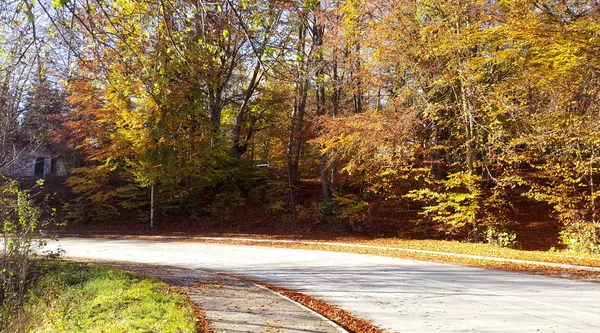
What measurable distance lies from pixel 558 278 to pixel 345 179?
14.5 metres

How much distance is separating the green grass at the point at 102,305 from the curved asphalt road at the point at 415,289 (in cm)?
278

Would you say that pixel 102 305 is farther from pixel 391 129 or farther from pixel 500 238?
pixel 500 238

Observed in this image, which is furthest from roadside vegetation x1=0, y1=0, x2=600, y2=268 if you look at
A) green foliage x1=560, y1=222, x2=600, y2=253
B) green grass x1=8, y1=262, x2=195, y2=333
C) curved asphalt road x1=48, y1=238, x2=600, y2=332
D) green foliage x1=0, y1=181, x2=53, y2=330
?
curved asphalt road x1=48, y1=238, x2=600, y2=332

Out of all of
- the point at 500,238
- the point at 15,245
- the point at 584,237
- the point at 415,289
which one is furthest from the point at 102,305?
the point at 584,237

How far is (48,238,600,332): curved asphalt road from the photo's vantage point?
671 centimetres

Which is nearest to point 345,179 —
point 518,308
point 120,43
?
point 518,308

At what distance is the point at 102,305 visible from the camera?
727 cm

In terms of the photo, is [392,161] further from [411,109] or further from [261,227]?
[261,227]

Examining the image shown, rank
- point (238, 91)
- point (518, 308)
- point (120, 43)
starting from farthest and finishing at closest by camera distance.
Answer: point (238, 91) < point (518, 308) < point (120, 43)

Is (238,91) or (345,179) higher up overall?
(238,91)

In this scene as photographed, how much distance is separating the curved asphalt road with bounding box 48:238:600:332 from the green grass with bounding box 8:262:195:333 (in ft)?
9.11

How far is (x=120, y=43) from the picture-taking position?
18.5 ft

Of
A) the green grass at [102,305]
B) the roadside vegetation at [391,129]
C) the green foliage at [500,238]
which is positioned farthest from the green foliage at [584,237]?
the green grass at [102,305]

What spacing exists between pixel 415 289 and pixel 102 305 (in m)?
5.77
